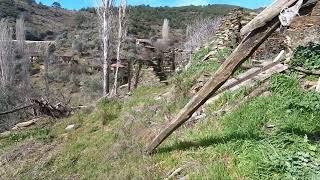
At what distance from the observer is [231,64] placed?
4.60 metres

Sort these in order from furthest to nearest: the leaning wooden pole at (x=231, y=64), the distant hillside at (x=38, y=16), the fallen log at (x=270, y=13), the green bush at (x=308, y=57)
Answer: the distant hillside at (x=38, y=16) < the green bush at (x=308, y=57) < the leaning wooden pole at (x=231, y=64) < the fallen log at (x=270, y=13)

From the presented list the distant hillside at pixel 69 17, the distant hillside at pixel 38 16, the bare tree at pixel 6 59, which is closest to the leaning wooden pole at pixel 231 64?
the bare tree at pixel 6 59

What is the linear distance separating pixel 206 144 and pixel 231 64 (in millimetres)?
1040

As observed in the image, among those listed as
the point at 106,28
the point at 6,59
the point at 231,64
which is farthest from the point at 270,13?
the point at 6,59

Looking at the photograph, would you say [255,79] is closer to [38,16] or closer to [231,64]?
[231,64]

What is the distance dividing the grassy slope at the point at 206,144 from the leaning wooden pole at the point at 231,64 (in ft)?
1.38

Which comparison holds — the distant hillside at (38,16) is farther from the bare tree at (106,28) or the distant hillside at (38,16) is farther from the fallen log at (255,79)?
the fallen log at (255,79)

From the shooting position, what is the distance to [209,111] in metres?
6.56

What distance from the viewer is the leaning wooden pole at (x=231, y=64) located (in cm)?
429

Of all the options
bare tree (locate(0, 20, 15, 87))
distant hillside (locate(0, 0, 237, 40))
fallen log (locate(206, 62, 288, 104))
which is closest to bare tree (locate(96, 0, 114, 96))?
fallen log (locate(206, 62, 288, 104))

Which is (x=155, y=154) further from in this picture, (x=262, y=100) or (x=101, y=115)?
(x=101, y=115)

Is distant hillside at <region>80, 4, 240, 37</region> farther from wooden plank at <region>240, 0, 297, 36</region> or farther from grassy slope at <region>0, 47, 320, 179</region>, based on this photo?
wooden plank at <region>240, 0, 297, 36</region>

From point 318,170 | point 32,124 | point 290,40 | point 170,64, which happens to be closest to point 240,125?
point 318,170

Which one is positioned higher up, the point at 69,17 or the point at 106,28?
the point at 69,17
